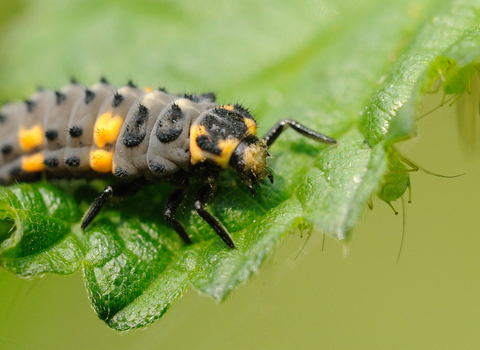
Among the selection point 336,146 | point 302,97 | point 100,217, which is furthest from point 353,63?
point 100,217

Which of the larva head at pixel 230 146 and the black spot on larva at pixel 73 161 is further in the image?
the black spot on larva at pixel 73 161

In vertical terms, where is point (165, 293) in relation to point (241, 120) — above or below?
below

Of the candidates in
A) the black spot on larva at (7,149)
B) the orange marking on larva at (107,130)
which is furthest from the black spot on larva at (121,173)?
the black spot on larva at (7,149)

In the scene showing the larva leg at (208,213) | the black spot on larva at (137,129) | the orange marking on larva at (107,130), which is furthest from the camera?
the orange marking on larva at (107,130)

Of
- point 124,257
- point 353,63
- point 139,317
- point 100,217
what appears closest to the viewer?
point 139,317

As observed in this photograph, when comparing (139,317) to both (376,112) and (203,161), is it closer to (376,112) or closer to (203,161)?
(203,161)

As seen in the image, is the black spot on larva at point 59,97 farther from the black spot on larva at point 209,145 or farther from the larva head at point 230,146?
the black spot on larva at point 209,145

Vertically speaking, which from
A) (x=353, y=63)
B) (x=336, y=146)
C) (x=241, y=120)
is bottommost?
(x=336, y=146)
